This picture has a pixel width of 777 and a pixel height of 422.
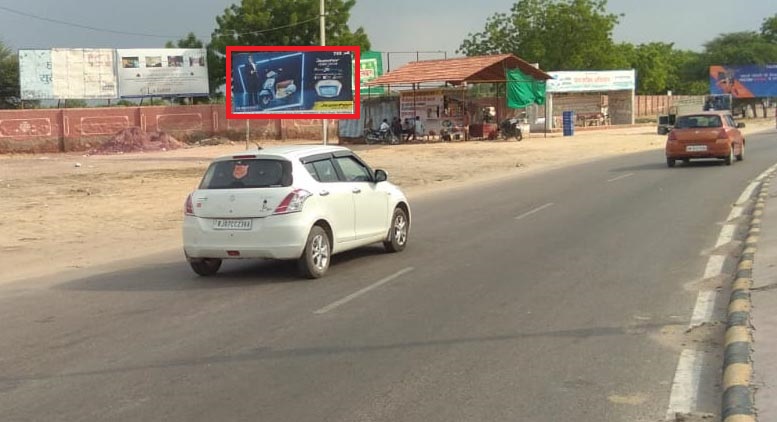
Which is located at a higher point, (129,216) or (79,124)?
(79,124)

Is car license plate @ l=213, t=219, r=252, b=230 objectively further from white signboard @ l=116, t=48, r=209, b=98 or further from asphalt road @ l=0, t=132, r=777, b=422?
white signboard @ l=116, t=48, r=209, b=98

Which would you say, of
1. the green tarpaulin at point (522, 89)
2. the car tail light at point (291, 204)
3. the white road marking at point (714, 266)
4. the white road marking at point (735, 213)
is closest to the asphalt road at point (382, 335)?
the white road marking at point (714, 266)

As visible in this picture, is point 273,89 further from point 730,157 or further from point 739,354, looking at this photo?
point 739,354

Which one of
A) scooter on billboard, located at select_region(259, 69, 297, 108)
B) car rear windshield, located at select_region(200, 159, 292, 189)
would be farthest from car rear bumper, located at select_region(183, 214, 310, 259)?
scooter on billboard, located at select_region(259, 69, 297, 108)

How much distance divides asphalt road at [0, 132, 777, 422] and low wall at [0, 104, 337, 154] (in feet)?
110

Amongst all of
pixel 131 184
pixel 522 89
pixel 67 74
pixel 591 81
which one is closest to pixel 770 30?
pixel 591 81

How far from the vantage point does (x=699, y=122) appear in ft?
77.4

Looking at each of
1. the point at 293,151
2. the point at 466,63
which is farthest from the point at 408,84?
the point at 293,151

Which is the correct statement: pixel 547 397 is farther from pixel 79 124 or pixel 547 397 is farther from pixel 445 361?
pixel 79 124

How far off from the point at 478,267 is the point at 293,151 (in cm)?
259

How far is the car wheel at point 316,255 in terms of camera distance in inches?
363

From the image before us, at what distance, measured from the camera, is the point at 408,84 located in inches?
1781

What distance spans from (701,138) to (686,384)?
782 inches

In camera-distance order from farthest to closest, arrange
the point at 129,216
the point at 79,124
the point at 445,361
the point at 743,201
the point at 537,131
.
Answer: the point at 537,131 → the point at 79,124 → the point at 129,216 → the point at 743,201 → the point at 445,361
